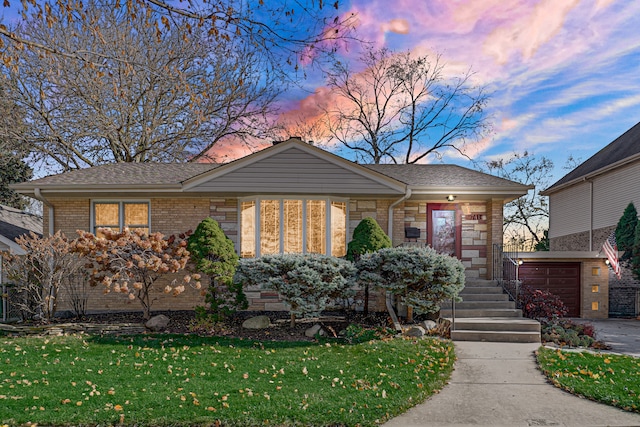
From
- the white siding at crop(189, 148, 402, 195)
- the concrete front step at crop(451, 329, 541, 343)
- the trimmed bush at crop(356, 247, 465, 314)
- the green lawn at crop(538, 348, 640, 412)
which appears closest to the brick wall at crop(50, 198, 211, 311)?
the white siding at crop(189, 148, 402, 195)

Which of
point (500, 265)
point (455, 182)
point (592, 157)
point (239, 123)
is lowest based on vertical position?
point (500, 265)

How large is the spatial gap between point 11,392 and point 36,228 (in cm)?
1447

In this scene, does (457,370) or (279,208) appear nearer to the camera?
(457,370)

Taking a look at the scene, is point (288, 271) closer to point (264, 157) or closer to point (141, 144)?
point (264, 157)

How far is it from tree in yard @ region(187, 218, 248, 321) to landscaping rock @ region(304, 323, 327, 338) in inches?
60.2

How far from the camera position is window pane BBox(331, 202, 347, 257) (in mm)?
12141

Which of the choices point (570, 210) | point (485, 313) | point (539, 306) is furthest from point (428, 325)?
point (570, 210)

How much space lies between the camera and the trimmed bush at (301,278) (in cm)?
907

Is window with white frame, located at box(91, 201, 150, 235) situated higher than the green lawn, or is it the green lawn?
window with white frame, located at box(91, 201, 150, 235)

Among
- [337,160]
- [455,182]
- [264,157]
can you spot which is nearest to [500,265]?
[455,182]

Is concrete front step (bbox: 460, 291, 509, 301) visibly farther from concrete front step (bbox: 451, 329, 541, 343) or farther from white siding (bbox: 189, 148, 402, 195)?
white siding (bbox: 189, 148, 402, 195)

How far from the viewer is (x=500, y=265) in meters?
12.2

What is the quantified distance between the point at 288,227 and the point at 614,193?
13714mm

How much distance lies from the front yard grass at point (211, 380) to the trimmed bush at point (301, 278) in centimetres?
100
